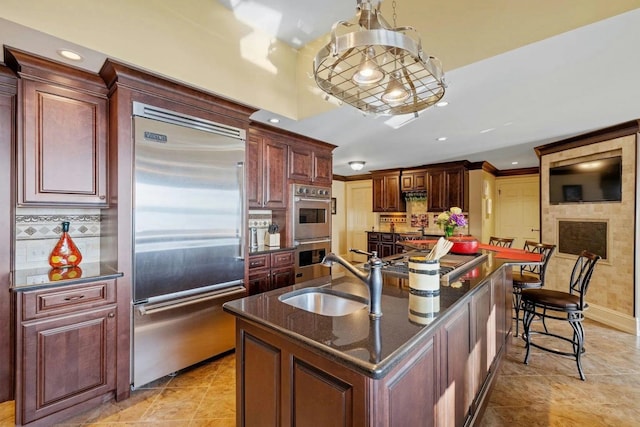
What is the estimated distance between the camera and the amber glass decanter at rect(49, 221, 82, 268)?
2105 mm

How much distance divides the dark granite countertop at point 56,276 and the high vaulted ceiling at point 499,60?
143 cm

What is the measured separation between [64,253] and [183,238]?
31.6 inches

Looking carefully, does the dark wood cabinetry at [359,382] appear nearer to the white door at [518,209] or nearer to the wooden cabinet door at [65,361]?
the wooden cabinet door at [65,361]

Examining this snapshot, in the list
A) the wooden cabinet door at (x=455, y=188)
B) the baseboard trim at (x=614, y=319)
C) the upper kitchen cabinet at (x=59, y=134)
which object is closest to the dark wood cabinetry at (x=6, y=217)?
the upper kitchen cabinet at (x=59, y=134)

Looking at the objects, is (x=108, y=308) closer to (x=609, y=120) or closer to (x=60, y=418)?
(x=60, y=418)

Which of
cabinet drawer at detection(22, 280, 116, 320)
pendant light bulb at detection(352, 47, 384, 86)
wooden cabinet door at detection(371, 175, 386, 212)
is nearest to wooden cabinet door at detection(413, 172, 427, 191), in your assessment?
wooden cabinet door at detection(371, 175, 386, 212)

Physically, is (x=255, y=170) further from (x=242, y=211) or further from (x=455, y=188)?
(x=455, y=188)

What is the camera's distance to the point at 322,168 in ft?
13.6

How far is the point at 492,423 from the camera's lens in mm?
1883

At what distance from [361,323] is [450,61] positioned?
1889 millimetres

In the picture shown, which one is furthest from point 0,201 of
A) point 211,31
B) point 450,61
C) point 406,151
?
point 406,151

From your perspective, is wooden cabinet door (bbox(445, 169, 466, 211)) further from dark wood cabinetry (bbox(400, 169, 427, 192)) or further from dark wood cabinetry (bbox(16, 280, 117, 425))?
dark wood cabinetry (bbox(16, 280, 117, 425))

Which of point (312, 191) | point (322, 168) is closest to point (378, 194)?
point (322, 168)

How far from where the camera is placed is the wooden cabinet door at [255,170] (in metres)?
3.25
